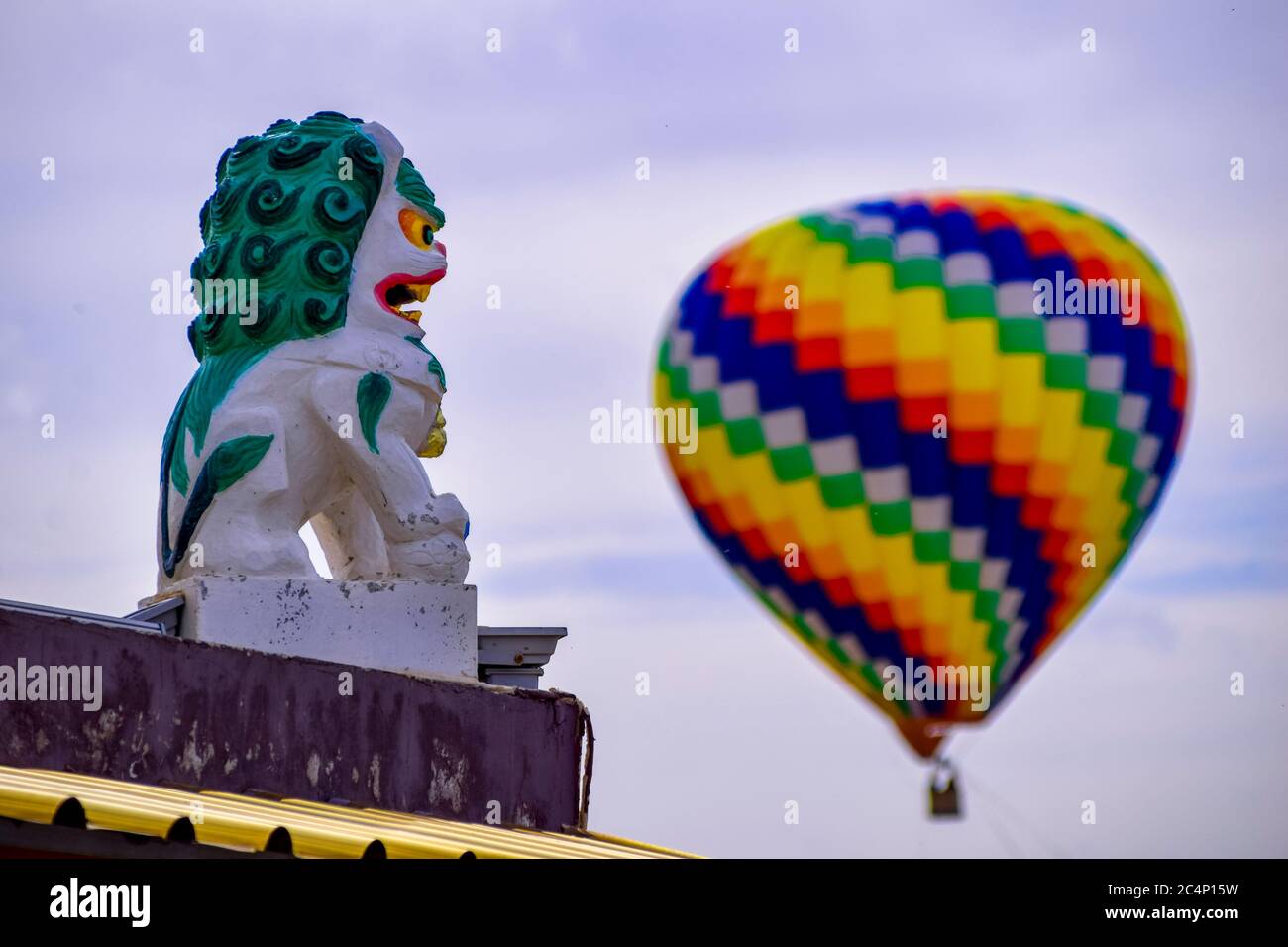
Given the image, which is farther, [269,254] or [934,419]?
[934,419]

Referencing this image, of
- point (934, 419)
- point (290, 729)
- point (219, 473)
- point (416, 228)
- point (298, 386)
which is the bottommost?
point (290, 729)

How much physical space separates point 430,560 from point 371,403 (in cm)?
115

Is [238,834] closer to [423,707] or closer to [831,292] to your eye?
[423,707]

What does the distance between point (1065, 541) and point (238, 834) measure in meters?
9.05

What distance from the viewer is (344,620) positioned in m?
16.7

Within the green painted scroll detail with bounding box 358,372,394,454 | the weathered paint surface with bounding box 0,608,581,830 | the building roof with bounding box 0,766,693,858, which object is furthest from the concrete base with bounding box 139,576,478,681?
the building roof with bounding box 0,766,693,858

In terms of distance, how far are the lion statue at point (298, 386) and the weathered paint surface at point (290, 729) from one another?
139 centimetres

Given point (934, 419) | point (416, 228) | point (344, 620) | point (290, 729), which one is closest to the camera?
point (290, 729)

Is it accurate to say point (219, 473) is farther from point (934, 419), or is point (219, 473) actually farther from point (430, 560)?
point (934, 419)

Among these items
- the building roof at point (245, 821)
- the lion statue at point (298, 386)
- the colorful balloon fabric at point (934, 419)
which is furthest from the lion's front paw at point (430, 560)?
the building roof at point (245, 821)

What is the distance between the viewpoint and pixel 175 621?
1653 cm

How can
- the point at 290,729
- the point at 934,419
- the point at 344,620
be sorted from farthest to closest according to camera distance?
the point at 934,419 < the point at 344,620 < the point at 290,729

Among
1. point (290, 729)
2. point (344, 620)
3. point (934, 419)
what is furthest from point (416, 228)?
point (290, 729)
